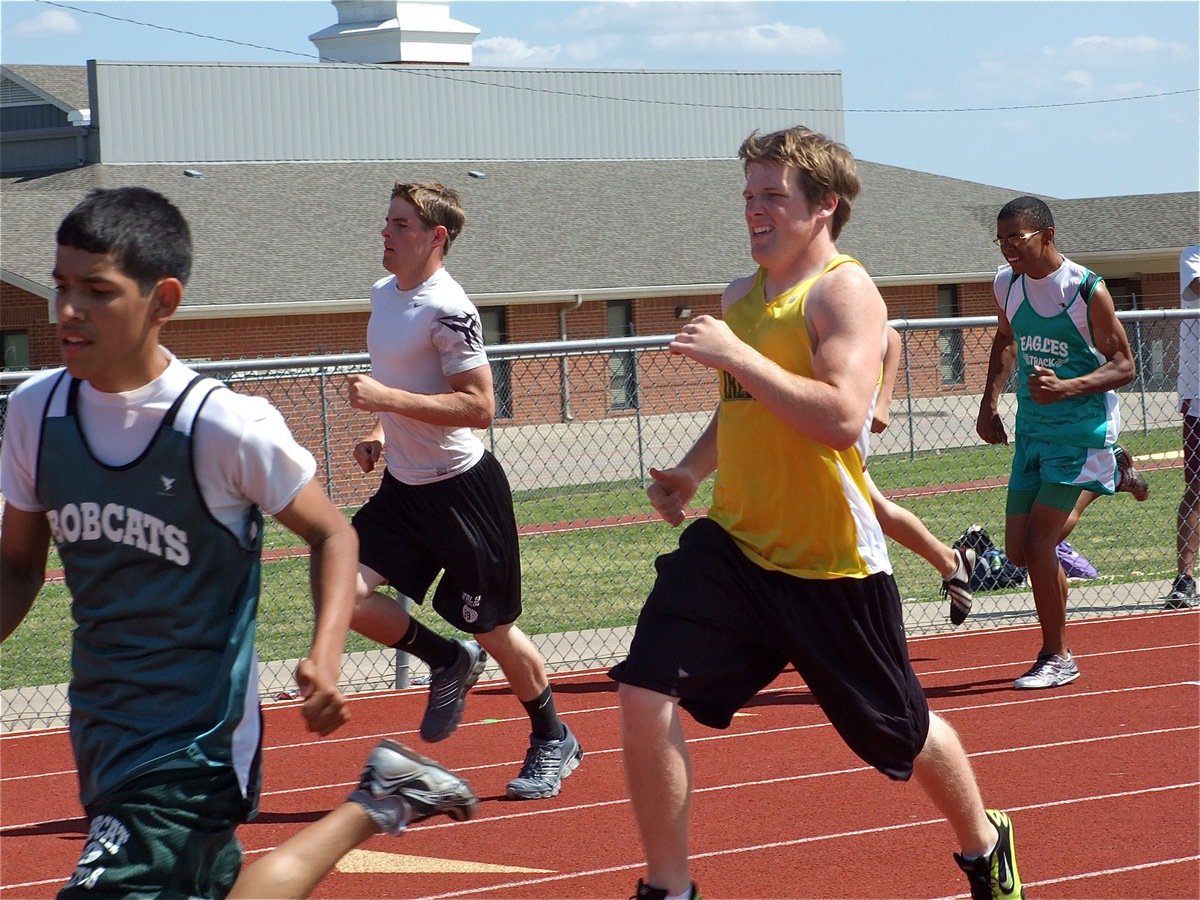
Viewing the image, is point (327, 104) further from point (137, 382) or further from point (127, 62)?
point (137, 382)

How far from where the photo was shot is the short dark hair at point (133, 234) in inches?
123

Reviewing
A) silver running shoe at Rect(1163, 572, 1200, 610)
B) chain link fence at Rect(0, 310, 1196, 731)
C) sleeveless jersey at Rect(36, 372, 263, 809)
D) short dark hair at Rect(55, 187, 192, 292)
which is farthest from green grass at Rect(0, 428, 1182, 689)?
short dark hair at Rect(55, 187, 192, 292)

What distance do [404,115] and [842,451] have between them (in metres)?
39.6

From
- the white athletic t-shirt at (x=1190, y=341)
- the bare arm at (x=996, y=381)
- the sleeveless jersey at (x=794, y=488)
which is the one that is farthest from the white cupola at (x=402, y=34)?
the sleeveless jersey at (x=794, y=488)

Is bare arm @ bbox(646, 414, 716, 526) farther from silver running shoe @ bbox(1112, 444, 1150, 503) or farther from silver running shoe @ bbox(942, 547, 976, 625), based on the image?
silver running shoe @ bbox(1112, 444, 1150, 503)

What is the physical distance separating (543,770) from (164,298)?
3.40 metres

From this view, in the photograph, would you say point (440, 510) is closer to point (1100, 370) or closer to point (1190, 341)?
point (1100, 370)

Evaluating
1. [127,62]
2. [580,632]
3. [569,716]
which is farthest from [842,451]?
[127,62]

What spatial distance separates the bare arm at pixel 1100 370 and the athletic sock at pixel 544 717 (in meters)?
2.83

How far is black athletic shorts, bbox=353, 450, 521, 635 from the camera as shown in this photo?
Result: 6270mm

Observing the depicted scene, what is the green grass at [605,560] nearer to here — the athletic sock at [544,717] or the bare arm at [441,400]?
the athletic sock at [544,717]

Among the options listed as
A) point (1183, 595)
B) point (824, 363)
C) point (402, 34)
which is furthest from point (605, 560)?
point (402, 34)

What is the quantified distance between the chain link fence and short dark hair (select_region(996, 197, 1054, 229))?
224 cm

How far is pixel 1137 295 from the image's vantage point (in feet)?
144
